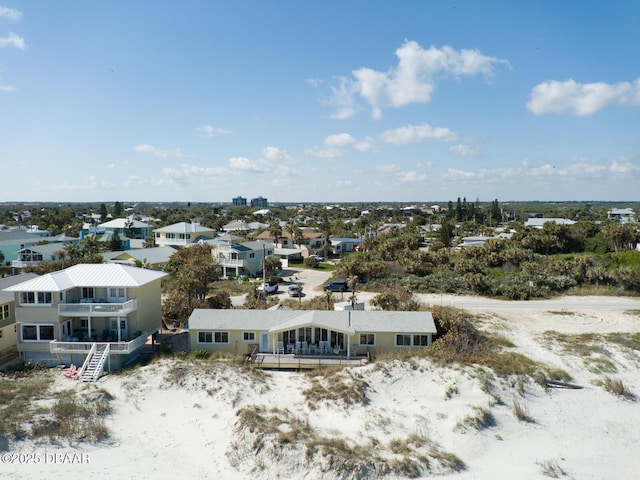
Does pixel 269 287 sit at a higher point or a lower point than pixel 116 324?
lower

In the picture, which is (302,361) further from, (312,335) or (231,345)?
(231,345)

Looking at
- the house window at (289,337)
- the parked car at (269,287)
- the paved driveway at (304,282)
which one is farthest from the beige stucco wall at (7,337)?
the parked car at (269,287)

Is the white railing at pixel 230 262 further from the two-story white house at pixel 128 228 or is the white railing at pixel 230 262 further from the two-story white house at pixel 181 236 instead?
the two-story white house at pixel 128 228

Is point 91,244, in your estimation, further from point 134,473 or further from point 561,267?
point 561,267

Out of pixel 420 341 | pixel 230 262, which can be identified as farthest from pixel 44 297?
pixel 230 262

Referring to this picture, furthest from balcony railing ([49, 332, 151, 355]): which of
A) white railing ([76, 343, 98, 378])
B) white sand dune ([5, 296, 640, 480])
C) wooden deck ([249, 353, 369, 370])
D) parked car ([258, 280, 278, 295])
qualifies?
parked car ([258, 280, 278, 295])
